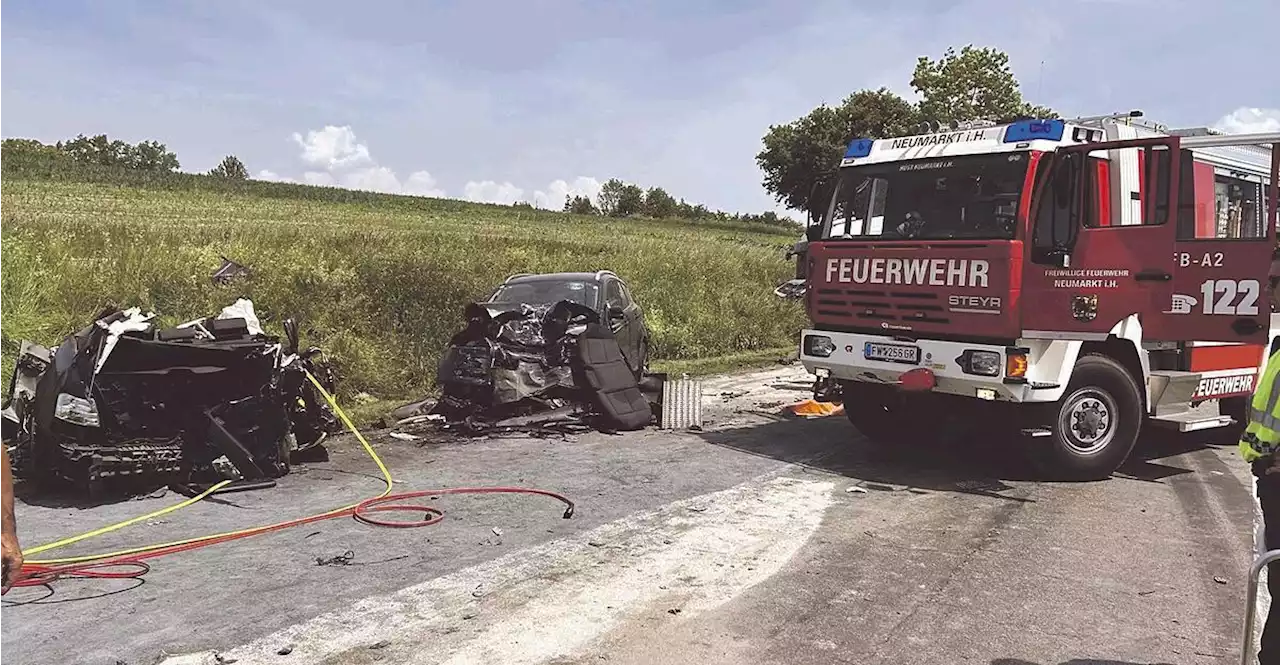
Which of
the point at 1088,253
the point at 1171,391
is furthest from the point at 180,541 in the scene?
the point at 1171,391

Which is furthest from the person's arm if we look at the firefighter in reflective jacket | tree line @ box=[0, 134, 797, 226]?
tree line @ box=[0, 134, 797, 226]

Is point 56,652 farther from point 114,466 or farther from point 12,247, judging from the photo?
point 12,247

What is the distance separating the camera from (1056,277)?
7078 millimetres

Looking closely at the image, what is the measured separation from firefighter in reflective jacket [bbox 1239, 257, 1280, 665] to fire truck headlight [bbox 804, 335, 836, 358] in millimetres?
4940

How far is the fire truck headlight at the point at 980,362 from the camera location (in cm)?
712

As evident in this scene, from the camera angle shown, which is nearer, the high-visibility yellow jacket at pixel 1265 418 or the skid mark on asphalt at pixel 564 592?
the high-visibility yellow jacket at pixel 1265 418

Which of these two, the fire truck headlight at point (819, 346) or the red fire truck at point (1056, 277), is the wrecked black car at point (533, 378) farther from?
the red fire truck at point (1056, 277)

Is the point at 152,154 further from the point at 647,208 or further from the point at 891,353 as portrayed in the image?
the point at 891,353

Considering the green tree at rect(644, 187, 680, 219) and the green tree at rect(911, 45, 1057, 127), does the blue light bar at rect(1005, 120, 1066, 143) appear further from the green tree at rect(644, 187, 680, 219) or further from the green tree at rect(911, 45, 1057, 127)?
the green tree at rect(644, 187, 680, 219)

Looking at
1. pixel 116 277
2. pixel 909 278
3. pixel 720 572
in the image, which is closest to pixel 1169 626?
pixel 720 572

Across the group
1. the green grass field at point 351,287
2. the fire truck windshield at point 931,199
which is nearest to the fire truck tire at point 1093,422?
the fire truck windshield at point 931,199

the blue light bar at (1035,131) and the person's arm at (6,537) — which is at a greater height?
the blue light bar at (1035,131)

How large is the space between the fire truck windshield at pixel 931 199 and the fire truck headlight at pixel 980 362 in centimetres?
89

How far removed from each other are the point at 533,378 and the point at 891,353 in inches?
150
